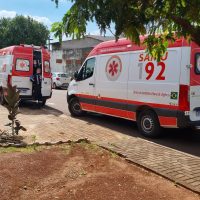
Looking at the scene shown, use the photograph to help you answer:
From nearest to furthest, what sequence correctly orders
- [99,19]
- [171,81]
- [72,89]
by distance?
[99,19] → [171,81] → [72,89]

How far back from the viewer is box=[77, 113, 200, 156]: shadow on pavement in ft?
27.6

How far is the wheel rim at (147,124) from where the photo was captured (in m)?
9.20

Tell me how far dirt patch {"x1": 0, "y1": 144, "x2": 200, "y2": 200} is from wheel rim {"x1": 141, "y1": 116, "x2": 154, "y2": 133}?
8.34 ft

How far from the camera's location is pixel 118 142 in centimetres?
806

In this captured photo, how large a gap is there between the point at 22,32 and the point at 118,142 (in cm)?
4440

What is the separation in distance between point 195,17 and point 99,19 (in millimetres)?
906

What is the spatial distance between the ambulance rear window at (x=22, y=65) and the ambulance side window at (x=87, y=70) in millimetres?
3343

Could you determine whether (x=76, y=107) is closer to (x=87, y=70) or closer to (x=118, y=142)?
(x=87, y=70)

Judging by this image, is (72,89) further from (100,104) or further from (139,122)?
(139,122)

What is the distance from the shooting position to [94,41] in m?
41.0

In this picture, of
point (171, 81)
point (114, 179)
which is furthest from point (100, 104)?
point (114, 179)

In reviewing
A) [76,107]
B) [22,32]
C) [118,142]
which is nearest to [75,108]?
[76,107]

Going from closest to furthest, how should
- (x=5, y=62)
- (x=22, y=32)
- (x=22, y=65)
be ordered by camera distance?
(x=22, y=65) → (x=5, y=62) → (x=22, y=32)

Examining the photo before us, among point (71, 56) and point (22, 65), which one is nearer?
point (22, 65)
